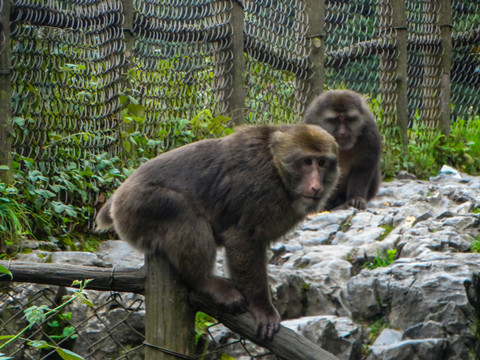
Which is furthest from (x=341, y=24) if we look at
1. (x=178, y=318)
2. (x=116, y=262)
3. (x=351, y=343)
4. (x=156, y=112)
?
(x=178, y=318)

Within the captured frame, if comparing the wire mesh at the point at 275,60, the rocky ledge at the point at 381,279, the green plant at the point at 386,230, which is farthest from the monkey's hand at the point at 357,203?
the wire mesh at the point at 275,60

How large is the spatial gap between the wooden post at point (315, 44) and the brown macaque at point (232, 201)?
14.0 feet

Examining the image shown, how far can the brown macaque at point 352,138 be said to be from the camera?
7.18 metres

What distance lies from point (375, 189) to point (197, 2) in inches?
104

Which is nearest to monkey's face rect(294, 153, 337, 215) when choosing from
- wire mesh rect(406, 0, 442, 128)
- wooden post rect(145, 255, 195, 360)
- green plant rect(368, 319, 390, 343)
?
wooden post rect(145, 255, 195, 360)

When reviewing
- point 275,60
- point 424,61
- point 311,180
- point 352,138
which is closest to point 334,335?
point 311,180

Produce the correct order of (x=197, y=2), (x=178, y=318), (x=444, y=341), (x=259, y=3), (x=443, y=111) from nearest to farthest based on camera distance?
(x=178, y=318), (x=444, y=341), (x=197, y=2), (x=259, y=3), (x=443, y=111)

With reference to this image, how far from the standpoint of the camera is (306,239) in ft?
20.1

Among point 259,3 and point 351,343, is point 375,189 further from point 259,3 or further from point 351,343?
point 351,343

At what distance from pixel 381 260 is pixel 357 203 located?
6.08 feet

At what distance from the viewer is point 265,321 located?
9.89 ft

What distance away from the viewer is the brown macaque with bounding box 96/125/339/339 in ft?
11.1

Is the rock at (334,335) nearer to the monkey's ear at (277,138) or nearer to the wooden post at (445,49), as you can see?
the monkey's ear at (277,138)

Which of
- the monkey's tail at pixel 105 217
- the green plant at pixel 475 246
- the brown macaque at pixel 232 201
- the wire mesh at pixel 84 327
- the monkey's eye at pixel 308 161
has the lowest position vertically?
the wire mesh at pixel 84 327
